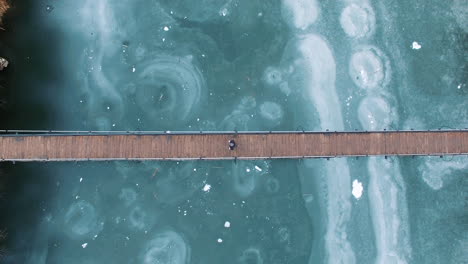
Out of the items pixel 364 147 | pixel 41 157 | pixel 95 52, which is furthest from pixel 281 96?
pixel 41 157

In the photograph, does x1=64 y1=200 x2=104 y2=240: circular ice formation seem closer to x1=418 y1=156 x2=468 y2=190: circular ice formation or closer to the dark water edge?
the dark water edge

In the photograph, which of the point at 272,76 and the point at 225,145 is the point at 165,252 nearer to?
the point at 225,145

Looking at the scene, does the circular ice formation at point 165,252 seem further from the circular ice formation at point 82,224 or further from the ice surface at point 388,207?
the ice surface at point 388,207

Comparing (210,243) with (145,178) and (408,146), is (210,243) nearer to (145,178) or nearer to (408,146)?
(145,178)

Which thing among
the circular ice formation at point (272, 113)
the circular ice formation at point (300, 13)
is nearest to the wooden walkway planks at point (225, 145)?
the circular ice formation at point (272, 113)

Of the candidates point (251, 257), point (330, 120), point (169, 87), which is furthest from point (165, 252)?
point (330, 120)

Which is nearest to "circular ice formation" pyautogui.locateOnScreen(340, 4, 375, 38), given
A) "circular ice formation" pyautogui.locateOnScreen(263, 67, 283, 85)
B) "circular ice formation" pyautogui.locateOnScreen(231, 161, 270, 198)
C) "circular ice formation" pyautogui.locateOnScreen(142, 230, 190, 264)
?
"circular ice formation" pyautogui.locateOnScreen(263, 67, 283, 85)

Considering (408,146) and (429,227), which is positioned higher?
(408,146)
